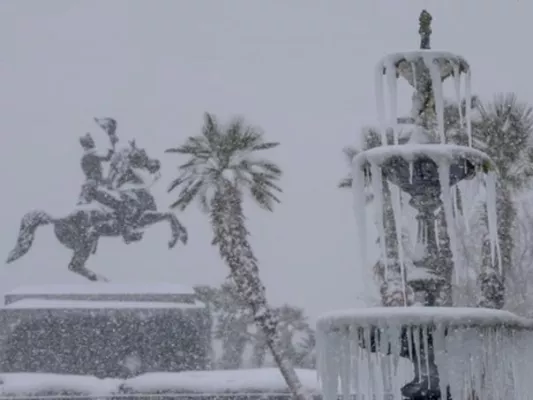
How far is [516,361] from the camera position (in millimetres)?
8172

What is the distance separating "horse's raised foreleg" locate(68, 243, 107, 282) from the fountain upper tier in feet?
75.7

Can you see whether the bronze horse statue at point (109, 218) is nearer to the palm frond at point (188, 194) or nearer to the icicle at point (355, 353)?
the palm frond at point (188, 194)

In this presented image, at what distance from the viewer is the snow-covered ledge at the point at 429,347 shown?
25.1 ft

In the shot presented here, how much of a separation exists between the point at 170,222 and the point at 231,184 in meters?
4.12

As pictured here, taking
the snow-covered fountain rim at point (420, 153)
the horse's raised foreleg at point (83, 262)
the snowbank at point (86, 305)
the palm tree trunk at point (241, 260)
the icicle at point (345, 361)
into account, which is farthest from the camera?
the horse's raised foreleg at point (83, 262)

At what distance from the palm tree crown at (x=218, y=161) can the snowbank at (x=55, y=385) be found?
548cm

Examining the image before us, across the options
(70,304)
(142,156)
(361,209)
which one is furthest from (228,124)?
(361,209)

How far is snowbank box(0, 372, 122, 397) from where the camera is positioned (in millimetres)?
26594

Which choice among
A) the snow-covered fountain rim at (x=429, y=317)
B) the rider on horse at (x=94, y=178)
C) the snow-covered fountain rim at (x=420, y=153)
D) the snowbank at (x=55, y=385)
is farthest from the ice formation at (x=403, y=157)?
the rider on horse at (x=94, y=178)

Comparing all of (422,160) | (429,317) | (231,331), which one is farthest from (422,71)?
(231,331)

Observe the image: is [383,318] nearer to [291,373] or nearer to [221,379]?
[291,373]

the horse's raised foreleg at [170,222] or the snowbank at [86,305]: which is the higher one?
the horse's raised foreleg at [170,222]

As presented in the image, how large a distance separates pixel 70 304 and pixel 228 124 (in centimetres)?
703

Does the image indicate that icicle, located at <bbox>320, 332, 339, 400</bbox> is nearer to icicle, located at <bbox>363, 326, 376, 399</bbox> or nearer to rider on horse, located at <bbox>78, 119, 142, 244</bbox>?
icicle, located at <bbox>363, 326, 376, 399</bbox>
